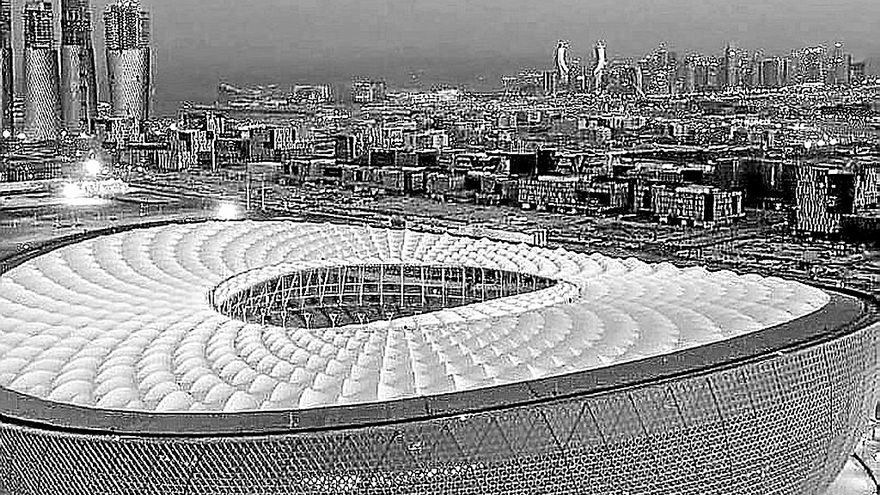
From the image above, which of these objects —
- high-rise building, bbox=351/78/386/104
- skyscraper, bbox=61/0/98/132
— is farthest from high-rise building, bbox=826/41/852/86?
skyscraper, bbox=61/0/98/132

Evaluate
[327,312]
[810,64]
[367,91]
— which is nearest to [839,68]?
[810,64]

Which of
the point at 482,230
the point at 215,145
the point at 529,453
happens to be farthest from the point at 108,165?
the point at 529,453

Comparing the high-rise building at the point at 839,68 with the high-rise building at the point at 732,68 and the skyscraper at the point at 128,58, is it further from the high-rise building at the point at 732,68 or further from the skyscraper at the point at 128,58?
the skyscraper at the point at 128,58

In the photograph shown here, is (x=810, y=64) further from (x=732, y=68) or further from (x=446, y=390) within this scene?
(x=446, y=390)

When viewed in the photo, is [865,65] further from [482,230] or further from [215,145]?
[215,145]

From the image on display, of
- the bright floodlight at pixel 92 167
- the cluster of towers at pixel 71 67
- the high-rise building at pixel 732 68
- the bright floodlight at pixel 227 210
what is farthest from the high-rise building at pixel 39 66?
the high-rise building at pixel 732 68
